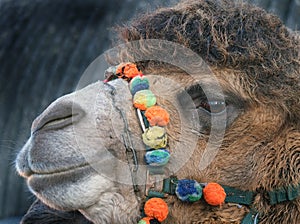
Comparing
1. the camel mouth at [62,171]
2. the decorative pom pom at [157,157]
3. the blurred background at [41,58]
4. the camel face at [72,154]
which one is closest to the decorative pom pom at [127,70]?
the camel face at [72,154]

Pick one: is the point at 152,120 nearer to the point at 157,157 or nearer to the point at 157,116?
the point at 157,116

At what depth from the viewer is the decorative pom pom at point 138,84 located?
2894mm

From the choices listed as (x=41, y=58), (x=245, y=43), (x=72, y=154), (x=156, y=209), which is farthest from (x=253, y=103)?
(x=41, y=58)

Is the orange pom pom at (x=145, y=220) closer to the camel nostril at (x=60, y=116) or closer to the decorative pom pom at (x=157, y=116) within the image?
the decorative pom pom at (x=157, y=116)

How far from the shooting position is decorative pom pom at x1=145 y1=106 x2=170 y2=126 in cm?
280

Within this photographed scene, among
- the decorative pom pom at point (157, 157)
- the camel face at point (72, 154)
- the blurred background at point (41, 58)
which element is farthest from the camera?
the blurred background at point (41, 58)

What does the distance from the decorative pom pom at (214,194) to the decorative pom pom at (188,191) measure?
0.03 m

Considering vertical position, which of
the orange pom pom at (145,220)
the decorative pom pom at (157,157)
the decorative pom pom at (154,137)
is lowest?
the orange pom pom at (145,220)

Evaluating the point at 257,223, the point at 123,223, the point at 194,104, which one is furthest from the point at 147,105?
the point at 257,223

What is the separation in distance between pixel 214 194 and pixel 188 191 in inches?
5.1

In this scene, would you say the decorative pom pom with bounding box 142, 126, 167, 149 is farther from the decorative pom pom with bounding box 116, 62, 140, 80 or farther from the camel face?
the decorative pom pom with bounding box 116, 62, 140, 80

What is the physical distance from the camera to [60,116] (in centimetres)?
270

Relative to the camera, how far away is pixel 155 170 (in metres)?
2.84

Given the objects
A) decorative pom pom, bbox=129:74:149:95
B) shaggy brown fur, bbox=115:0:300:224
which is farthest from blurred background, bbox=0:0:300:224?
decorative pom pom, bbox=129:74:149:95
